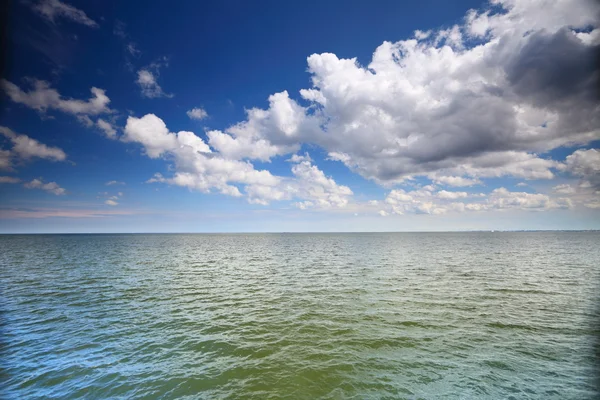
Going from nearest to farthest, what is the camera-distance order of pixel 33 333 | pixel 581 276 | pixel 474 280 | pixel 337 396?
pixel 337 396 → pixel 33 333 → pixel 474 280 → pixel 581 276

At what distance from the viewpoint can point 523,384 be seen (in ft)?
35.2

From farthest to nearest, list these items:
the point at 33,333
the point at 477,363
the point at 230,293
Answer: the point at 230,293 → the point at 33,333 → the point at 477,363

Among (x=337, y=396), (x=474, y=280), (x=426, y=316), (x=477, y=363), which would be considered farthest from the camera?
(x=474, y=280)

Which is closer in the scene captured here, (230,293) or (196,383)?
(196,383)

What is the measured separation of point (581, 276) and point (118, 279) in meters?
65.8

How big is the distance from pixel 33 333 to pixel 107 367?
30.4ft

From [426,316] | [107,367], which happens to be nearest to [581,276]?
[426,316]

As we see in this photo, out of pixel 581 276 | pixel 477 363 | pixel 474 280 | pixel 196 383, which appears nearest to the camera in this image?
pixel 196 383

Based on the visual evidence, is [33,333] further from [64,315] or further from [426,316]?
[426,316]

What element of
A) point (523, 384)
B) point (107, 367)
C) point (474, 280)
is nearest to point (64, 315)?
point (107, 367)

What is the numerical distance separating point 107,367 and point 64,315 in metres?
12.3

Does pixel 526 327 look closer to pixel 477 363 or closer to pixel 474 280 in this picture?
pixel 477 363

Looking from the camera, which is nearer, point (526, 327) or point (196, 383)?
point (196, 383)

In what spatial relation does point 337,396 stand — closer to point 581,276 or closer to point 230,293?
point 230,293
